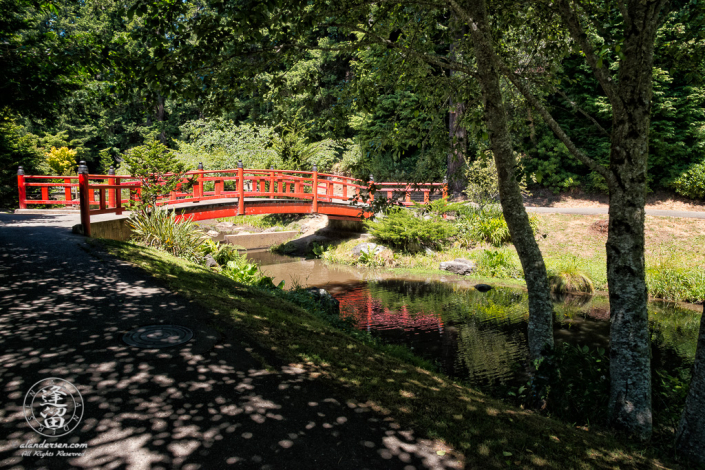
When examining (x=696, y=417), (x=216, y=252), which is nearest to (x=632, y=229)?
(x=696, y=417)

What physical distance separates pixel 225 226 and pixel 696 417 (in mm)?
20867

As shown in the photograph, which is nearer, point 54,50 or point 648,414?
point 648,414

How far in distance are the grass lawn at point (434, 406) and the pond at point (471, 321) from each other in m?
2.18

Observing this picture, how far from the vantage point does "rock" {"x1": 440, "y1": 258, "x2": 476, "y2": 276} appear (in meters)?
14.3

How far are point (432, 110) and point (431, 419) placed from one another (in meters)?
4.69

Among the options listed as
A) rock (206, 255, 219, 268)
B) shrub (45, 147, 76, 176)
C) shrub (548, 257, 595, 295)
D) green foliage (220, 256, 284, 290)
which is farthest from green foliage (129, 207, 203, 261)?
shrub (45, 147, 76, 176)

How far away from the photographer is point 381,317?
998 cm

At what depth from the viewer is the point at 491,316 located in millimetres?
10016

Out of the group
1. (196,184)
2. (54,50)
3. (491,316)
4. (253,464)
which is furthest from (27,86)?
(491,316)

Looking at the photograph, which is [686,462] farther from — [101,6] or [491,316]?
[101,6]

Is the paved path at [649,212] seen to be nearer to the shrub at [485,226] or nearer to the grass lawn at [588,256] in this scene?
the grass lawn at [588,256]

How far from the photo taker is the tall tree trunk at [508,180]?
4.97 m

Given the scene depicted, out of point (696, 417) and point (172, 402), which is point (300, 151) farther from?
point (696, 417)

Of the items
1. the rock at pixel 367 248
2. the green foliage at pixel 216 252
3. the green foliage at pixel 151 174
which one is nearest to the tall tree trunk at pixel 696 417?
the green foliage at pixel 216 252
